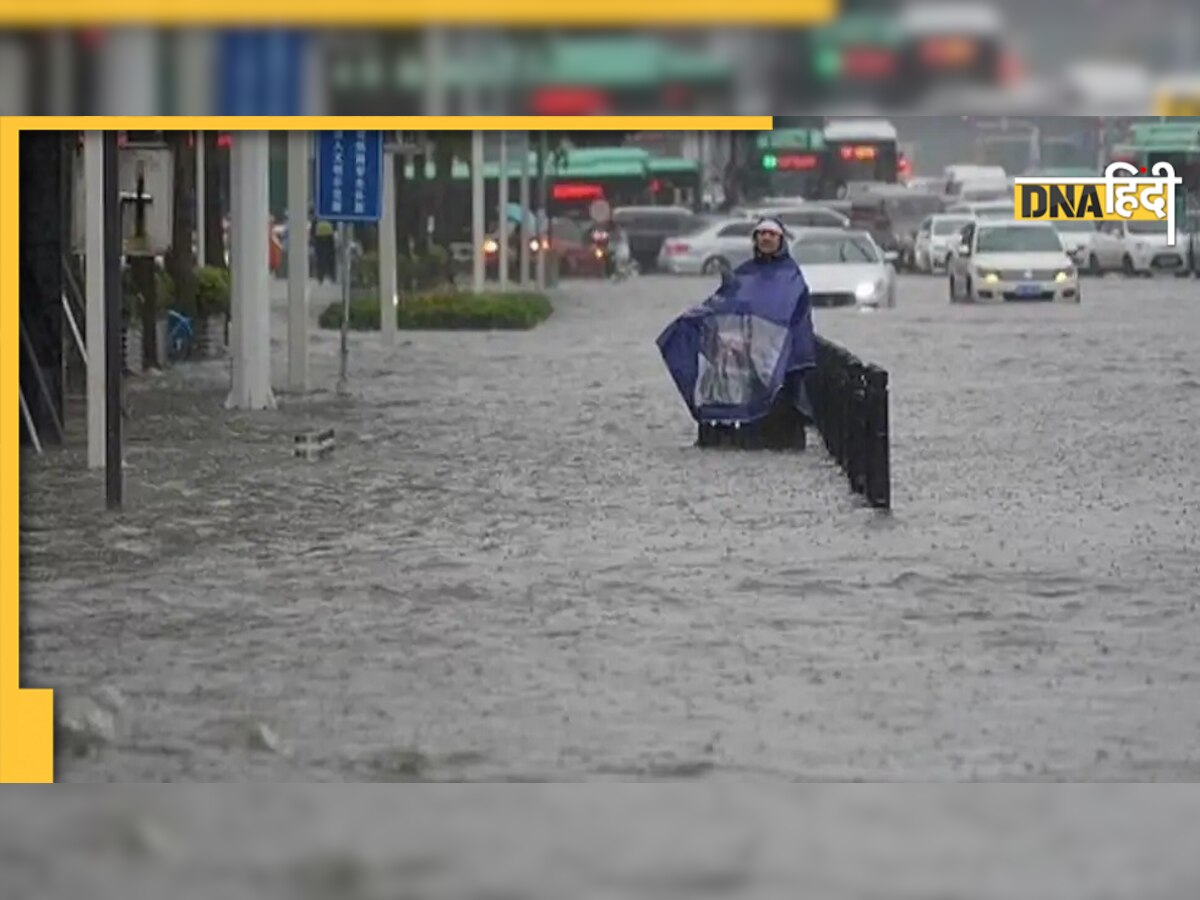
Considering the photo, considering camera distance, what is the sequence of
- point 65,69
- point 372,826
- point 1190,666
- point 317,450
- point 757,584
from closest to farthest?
point 65,69 → point 372,826 → point 1190,666 → point 757,584 → point 317,450

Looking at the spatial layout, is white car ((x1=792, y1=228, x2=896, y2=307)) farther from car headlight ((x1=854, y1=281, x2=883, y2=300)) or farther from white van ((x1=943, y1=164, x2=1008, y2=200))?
white van ((x1=943, y1=164, x2=1008, y2=200))

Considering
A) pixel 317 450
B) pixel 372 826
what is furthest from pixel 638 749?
pixel 317 450

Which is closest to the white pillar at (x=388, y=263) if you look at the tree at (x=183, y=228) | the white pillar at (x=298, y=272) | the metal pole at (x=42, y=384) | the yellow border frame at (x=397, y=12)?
the white pillar at (x=298, y=272)

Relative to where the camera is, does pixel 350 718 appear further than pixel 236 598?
No

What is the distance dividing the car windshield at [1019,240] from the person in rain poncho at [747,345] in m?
0.85

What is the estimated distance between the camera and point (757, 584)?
11.8 metres

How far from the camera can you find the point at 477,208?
12367 millimetres

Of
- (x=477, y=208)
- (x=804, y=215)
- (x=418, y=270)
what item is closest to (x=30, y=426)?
(x=477, y=208)

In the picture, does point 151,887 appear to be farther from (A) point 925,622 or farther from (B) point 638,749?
(A) point 925,622

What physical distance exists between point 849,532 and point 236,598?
238 centimetres

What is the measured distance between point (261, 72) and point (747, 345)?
4.89 m

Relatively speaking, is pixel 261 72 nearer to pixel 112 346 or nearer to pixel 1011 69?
pixel 1011 69

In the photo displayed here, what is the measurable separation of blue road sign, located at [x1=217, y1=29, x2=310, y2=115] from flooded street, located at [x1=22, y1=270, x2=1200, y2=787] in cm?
186

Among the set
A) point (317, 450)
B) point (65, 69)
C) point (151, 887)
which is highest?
point (65, 69)
